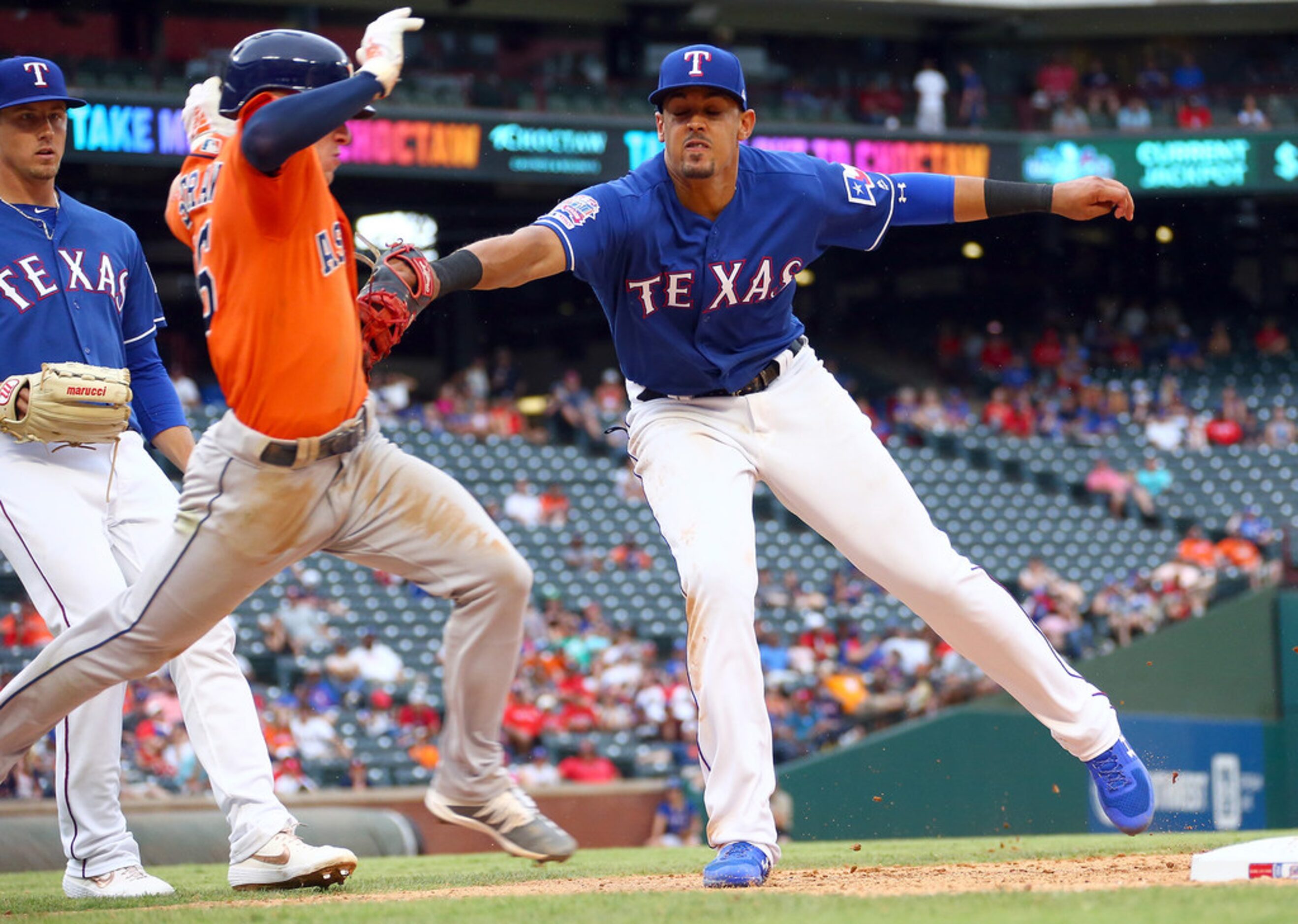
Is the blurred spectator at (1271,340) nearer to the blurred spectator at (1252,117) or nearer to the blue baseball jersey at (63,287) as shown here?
the blurred spectator at (1252,117)

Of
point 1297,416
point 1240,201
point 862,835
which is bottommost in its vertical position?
point 862,835

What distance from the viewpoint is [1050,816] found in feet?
37.3

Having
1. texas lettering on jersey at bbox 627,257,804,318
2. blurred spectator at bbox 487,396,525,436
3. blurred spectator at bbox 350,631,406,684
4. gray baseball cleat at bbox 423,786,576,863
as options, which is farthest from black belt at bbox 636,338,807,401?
blurred spectator at bbox 487,396,525,436

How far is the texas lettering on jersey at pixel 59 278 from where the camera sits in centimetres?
Answer: 423

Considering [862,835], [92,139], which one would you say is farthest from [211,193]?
[92,139]

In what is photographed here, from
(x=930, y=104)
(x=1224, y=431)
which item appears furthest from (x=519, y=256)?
(x=930, y=104)

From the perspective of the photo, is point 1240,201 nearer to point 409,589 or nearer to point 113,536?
point 409,589

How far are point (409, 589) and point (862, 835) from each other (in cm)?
522

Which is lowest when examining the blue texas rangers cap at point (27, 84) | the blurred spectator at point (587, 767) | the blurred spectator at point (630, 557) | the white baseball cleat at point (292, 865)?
the blurred spectator at point (587, 767)

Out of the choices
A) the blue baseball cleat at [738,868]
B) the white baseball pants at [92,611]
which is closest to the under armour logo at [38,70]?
the white baseball pants at [92,611]

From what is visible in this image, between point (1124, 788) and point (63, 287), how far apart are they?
3208 millimetres

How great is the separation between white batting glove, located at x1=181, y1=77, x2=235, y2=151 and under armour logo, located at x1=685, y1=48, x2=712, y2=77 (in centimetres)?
114

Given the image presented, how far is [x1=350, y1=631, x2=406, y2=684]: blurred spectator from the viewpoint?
12.7 meters

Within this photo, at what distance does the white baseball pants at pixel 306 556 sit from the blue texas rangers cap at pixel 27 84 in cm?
142
